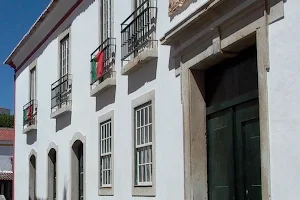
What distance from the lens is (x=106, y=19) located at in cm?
1225

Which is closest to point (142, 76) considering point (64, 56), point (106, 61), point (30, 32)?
point (106, 61)

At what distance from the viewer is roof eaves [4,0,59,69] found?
50.9 ft

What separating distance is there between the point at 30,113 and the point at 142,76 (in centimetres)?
860

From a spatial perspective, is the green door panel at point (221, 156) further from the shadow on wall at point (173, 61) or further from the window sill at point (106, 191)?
the window sill at point (106, 191)

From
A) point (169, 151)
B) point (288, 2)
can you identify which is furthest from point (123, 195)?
point (288, 2)

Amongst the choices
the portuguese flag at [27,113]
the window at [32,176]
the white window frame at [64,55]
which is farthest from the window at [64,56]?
the window at [32,176]

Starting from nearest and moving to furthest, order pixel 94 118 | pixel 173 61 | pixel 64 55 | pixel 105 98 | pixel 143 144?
pixel 173 61, pixel 143 144, pixel 105 98, pixel 94 118, pixel 64 55

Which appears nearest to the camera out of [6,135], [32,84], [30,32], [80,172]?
[80,172]

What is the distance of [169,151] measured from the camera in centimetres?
895

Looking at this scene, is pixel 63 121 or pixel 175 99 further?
pixel 63 121

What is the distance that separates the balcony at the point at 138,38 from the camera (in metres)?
9.58

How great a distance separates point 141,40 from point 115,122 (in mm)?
1916

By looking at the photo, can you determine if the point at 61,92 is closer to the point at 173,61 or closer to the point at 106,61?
the point at 106,61

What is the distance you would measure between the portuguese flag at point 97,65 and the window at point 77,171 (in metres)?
2.10
